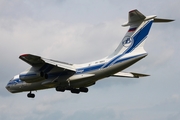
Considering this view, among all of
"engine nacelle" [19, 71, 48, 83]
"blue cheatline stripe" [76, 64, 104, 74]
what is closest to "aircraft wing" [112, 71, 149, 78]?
"blue cheatline stripe" [76, 64, 104, 74]

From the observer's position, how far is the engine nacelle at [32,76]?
101ft

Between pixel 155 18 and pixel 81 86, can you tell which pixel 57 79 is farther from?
pixel 155 18

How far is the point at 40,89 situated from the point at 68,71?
2.93 metres

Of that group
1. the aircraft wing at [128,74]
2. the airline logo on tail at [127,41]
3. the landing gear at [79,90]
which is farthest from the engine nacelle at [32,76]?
the aircraft wing at [128,74]

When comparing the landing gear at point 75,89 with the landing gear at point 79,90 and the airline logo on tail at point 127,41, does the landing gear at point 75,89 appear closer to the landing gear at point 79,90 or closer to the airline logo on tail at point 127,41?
the landing gear at point 79,90

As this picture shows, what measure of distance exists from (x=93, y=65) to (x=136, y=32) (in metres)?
2.87

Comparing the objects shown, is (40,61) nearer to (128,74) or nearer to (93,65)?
(93,65)

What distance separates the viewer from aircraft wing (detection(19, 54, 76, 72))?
95.4 feet

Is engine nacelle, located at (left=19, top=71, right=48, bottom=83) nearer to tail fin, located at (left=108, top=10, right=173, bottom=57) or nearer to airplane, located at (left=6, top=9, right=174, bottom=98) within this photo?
airplane, located at (left=6, top=9, right=174, bottom=98)

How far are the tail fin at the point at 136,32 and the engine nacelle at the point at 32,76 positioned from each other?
3.91 m

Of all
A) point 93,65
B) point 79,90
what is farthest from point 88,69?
point 79,90

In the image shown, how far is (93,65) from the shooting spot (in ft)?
99.9

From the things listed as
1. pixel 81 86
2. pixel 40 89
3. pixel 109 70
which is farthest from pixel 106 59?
pixel 40 89

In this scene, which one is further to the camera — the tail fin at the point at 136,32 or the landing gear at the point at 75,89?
the landing gear at the point at 75,89
